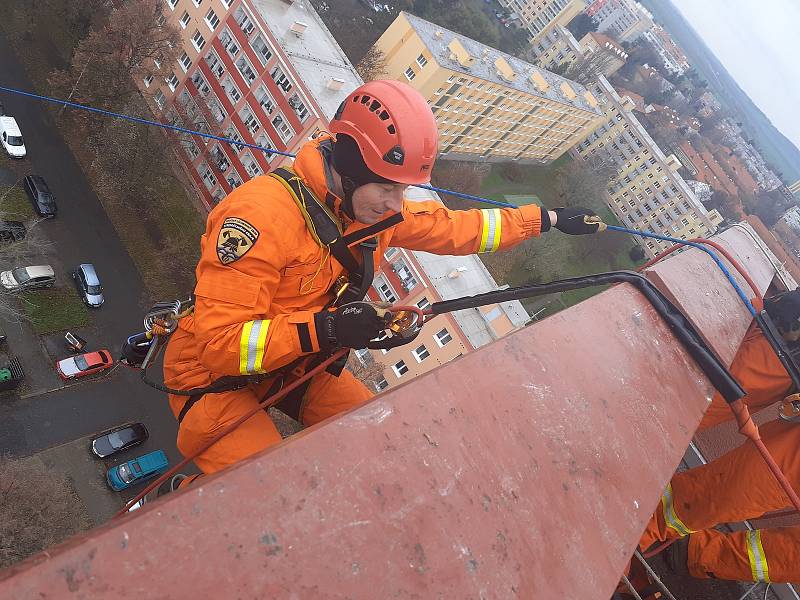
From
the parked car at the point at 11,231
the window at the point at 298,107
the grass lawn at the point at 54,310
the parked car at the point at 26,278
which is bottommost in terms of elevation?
the grass lawn at the point at 54,310

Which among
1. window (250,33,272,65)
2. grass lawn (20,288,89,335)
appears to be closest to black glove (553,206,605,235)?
grass lawn (20,288,89,335)

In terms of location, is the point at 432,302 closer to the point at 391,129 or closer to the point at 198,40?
the point at 391,129

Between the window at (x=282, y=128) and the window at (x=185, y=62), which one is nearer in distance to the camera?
the window at (x=282, y=128)

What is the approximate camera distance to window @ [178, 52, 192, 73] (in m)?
21.6

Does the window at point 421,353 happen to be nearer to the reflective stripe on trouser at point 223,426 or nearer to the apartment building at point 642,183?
the reflective stripe on trouser at point 223,426

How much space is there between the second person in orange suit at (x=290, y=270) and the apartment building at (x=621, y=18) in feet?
309

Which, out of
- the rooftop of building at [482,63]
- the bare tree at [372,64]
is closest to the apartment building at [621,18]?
the rooftop of building at [482,63]

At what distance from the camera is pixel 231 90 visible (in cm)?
2058

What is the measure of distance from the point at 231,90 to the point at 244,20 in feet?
9.08

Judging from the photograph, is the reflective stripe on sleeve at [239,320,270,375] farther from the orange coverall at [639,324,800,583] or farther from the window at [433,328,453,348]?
the window at [433,328,453,348]

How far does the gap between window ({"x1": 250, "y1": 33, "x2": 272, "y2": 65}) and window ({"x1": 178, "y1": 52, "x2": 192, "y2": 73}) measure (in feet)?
14.3

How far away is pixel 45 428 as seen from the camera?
1292cm

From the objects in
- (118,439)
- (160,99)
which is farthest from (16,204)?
(118,439)

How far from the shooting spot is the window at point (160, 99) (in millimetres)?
22422
